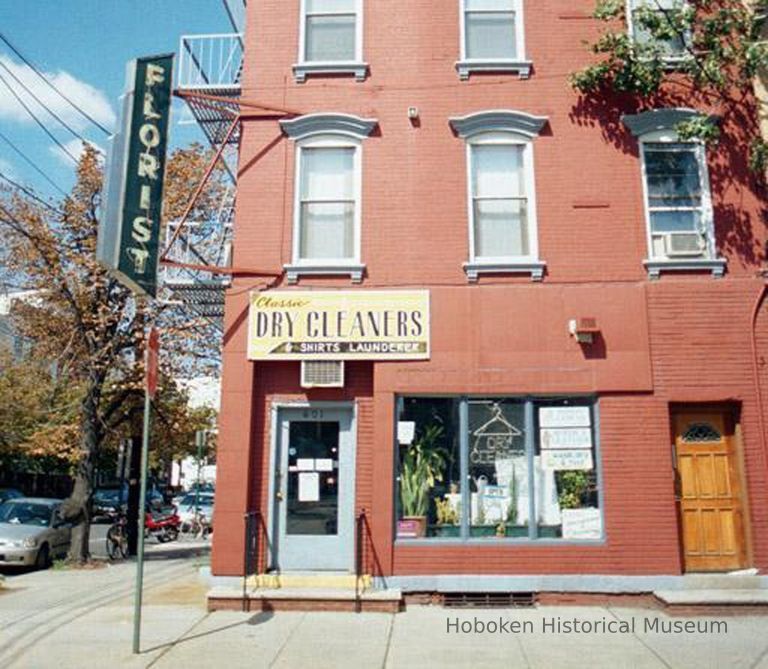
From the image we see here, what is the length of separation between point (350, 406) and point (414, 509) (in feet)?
5.60

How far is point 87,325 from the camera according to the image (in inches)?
659

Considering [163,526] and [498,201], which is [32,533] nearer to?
[163,526]

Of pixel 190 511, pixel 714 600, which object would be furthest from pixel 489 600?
pixel 190 511

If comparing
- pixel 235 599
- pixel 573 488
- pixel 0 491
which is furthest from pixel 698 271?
pixel 0 491

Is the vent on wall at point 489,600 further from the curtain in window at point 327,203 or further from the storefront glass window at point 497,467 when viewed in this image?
the curtain in window at point 327,203

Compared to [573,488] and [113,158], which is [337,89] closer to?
[113,158]

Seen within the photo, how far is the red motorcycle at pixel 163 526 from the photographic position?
25016 millimetres

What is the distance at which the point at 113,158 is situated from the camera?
10.1m

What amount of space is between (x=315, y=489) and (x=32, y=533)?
359 inches

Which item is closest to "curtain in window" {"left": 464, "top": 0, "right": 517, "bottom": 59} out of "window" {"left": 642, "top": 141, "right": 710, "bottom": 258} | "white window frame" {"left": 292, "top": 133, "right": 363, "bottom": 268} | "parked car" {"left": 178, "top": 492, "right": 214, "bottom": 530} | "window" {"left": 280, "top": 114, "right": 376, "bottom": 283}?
"window" {"left": 280, "top": 114, "right": 376, "bottom": 283}

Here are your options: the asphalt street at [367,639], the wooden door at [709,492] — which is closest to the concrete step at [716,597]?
the asphalt street at [367,639]

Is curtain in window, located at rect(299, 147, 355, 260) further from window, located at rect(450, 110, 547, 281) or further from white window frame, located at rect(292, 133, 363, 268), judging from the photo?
window, located at rect(450, 110, 547, 281)

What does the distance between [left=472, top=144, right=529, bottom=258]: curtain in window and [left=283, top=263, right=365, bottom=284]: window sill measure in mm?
1772

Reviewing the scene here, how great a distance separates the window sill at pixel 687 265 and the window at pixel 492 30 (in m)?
3.78
